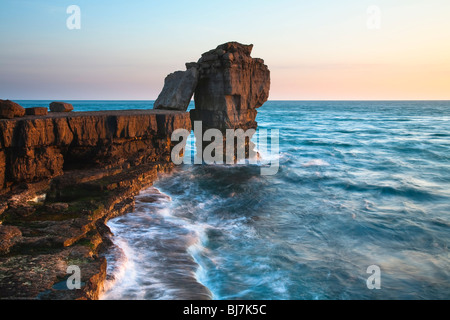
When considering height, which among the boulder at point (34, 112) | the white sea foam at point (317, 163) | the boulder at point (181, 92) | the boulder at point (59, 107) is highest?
the boulder at point (181, 92)

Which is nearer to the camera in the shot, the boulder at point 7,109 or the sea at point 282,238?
the sea at point 282,238

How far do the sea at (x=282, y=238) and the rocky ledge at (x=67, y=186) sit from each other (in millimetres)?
668

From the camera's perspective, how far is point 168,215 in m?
10.5

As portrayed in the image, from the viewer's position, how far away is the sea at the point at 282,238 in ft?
22.4

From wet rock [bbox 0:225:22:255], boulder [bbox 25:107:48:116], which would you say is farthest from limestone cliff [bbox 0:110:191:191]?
wet rock [bbox 0:225:22:255]

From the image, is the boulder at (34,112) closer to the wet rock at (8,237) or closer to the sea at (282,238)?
the sea at (282,238)

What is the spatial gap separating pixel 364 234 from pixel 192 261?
18.1ft

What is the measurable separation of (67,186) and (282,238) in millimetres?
6610

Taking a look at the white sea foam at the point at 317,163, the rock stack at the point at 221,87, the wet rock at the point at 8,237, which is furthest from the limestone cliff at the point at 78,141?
the white sea foam at the point at 317,163

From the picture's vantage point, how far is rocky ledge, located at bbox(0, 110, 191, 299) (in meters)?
5.55
